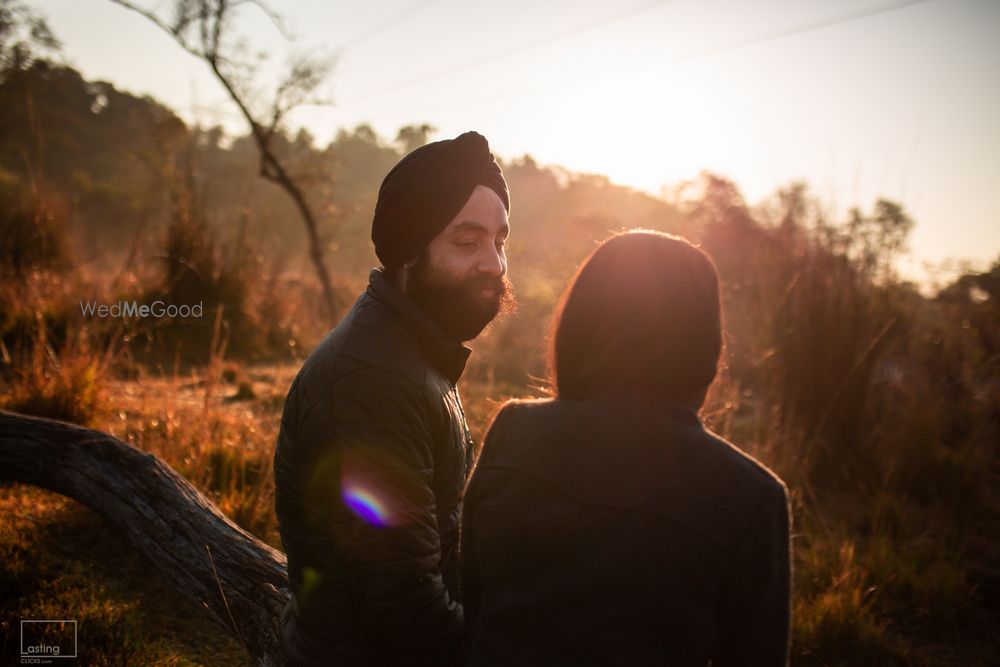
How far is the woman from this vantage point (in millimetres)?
1125

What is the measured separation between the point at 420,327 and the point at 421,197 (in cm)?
40

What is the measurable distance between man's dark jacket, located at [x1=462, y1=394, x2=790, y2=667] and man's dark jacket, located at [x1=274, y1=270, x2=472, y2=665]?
11.4 inches

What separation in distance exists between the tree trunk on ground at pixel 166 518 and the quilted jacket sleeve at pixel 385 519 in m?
0.93

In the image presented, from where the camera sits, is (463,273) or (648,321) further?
(463,273)

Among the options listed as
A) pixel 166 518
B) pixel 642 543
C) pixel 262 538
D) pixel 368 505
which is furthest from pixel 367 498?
pixel 262 538

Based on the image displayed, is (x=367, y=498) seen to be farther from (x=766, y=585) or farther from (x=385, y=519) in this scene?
(x=766, y=585)

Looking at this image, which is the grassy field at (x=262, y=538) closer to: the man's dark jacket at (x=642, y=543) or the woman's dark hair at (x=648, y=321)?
the man's dark jacket at (x=642, y=543)

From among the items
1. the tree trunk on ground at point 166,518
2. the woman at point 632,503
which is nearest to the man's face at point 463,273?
the woman at point 632,503

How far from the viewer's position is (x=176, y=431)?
4008 mm

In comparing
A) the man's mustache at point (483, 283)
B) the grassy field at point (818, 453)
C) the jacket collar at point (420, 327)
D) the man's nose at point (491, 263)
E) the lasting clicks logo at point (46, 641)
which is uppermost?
the man's nose at point (491, 263)

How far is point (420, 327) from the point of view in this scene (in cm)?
172

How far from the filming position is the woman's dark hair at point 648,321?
1206 mm

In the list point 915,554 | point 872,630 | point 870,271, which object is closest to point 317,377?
point 872,630

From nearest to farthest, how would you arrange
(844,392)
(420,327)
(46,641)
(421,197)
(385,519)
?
(385,519) → (420,327) → (421,197) → (46,641) → (844,392)
